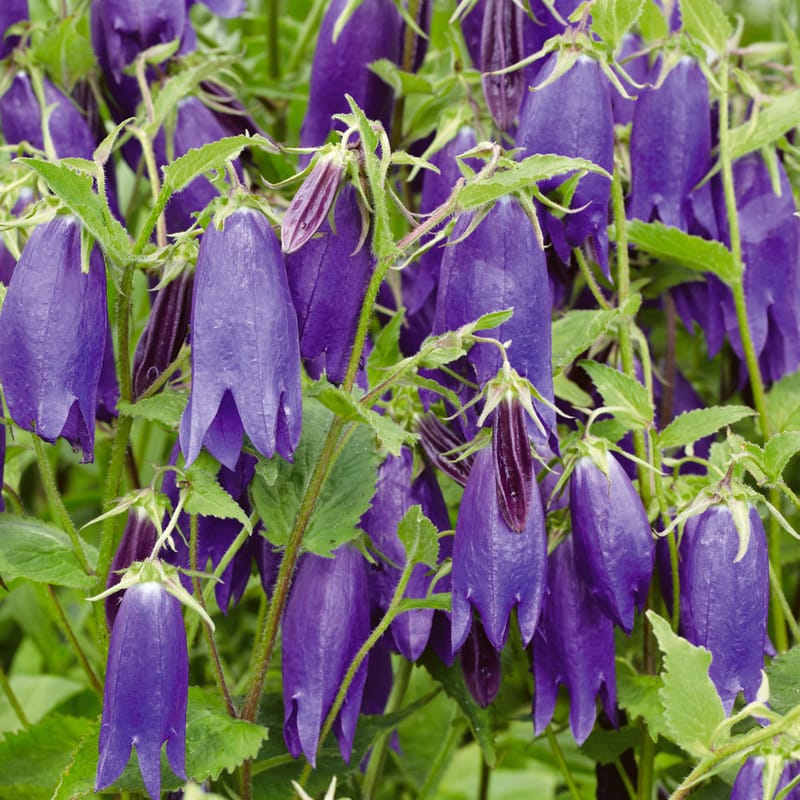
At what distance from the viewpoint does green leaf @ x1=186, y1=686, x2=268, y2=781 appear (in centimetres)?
85

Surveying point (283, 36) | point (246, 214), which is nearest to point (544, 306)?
point (246, 214)

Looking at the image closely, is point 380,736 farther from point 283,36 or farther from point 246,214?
point 283,36

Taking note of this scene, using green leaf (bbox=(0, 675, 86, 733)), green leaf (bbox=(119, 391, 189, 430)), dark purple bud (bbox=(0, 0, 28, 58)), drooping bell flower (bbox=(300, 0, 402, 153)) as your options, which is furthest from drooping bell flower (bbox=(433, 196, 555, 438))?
green leaf (bbox=(0, 675, 86, 733))

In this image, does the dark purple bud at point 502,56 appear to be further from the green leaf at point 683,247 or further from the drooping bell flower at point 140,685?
the drooping bell flower at point 140,685

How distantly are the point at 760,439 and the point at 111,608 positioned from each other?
883mm

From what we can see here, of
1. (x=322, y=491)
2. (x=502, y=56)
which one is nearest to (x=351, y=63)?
(x=502, y=56)

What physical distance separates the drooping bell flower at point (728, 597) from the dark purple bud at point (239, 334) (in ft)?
1.16

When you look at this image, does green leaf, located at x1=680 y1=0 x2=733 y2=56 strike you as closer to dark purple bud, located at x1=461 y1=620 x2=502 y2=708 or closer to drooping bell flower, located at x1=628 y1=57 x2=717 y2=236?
drooping bell flower, located at x1=628 y1=57 x2=717 y2=236

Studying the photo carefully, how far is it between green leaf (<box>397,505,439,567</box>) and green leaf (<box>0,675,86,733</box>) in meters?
0.74

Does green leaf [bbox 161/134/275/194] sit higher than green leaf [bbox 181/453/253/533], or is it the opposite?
green leaf [bbox 161/134/275/194]

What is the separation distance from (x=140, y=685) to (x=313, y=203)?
1.10 ft

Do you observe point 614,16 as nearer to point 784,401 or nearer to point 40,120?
point 784,401

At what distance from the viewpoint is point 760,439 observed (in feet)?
4.83

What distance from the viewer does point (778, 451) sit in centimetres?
91
